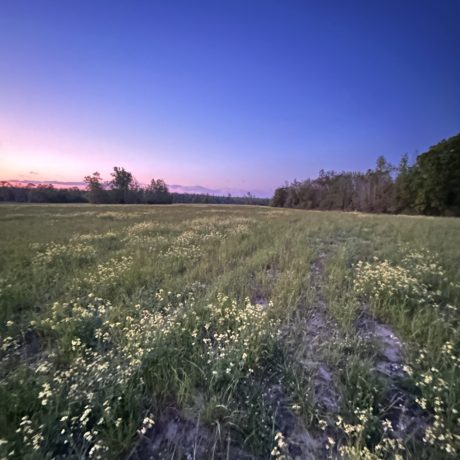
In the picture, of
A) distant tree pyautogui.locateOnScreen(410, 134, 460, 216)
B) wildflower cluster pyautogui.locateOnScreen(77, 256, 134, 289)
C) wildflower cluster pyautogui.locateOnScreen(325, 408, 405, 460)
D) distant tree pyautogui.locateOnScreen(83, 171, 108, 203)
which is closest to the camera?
wildflower cluster pyautogui.locateOnScreen(325, 408, 405, 460)

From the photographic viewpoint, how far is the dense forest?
35.8 meters

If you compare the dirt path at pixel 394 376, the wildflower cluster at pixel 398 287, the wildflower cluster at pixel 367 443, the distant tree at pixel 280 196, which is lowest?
the dirt path at pixel 394 376

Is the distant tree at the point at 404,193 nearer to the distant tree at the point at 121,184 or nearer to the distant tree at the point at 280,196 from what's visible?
the distant tree at the point at 280,196

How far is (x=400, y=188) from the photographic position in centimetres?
4394

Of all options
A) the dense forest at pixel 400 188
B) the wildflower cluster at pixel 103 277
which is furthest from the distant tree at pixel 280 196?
the wildflower cluster at pixel 103 277

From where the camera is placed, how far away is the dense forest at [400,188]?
117 ft

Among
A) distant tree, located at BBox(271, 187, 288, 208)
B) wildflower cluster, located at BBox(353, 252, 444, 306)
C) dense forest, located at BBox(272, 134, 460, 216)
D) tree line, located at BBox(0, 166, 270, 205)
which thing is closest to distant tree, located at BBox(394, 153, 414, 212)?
dense forest, located at BBox(272, 134, 460, 216)

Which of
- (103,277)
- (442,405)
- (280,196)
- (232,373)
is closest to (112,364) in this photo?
(232,373)

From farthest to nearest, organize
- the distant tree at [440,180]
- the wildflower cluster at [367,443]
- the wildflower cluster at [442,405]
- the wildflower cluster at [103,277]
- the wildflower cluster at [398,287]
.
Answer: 1. the distant tree at [440,180]
2. the wildflower cluster at [103,277]
3. the wildflower cluster at [398,287]
4. the wildflower cluster at [442,405]
5. the wildflower cluster at [367,443]

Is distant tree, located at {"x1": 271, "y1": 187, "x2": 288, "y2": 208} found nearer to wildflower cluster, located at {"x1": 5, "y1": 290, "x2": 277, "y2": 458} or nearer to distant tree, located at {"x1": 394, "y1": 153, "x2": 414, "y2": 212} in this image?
distant tree, located at {"x1": 394, "y1": 153, "x2": 414, "y2": 212}

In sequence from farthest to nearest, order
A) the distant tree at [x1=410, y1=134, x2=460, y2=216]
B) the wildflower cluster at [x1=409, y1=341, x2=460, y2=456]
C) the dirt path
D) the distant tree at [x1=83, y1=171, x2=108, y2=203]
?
the distant tree at [x1=83, y1=171, x2=108, y2=203], the distant tree at [x1=410, y1=134, x2=460, y2=216], the dirt path, the wildflower cluster at [x1=409, y1=341, x2=460, y2=456]

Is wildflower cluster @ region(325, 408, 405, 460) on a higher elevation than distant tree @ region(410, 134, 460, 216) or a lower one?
lower

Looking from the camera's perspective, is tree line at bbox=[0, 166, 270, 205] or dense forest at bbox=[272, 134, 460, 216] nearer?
dense forest at bbox=[272, 134, 460, 216]

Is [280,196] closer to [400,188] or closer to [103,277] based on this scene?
[400,188]
